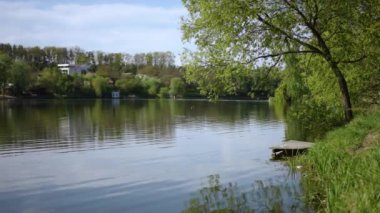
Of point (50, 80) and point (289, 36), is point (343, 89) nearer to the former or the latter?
point (289, 36)

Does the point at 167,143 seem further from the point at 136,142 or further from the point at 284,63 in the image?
the point at 284,63

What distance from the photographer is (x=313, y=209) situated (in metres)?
14.6

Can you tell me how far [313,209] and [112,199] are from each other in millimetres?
7375

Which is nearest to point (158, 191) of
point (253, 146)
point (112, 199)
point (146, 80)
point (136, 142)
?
point (112, 199)

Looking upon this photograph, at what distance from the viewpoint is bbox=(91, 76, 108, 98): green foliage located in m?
171

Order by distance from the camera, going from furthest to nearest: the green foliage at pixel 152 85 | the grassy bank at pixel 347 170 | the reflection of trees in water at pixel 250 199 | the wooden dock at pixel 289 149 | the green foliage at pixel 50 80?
the green foliage at pixel 152 85
the green foliage at pixel 50 80
the wooden dock at pixel 289 149
the reflection of trees in water at pixel 250 199
the grassy bank at pixel 347 170

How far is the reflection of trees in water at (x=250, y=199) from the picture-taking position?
50.3ft

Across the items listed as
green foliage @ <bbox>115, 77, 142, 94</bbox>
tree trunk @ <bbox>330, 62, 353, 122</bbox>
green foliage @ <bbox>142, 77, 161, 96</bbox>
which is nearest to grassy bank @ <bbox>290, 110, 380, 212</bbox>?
tree trunk @ <bbox>330, 62, 353, 122</bbox>

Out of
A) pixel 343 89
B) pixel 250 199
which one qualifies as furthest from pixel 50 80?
pixel 250 199

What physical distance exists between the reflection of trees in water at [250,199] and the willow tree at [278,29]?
271 inches

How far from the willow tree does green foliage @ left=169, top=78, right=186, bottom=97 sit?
518 ft

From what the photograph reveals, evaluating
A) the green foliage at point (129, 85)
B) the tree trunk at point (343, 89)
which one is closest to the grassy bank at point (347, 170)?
the tree trunk at point (343, 89)

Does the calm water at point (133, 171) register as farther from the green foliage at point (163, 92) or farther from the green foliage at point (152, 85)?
the green foliage at point (152, 85)

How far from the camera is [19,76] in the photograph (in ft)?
478
